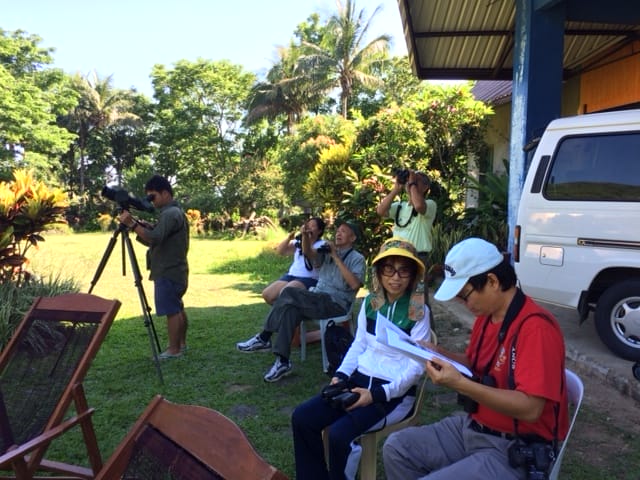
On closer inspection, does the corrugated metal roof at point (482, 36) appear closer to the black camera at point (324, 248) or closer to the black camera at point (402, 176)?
the black camera at point (402, 176)

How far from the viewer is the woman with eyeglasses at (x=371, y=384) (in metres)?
2.40

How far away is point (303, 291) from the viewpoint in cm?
438

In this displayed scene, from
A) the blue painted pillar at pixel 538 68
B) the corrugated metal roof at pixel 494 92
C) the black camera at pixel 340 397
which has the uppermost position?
the corrugated metal roof at pixel 494 92

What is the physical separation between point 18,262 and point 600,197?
5466 mm

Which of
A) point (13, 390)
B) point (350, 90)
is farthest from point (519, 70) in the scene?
point (350, 90)

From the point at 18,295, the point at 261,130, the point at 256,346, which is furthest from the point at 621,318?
the point at 261,130

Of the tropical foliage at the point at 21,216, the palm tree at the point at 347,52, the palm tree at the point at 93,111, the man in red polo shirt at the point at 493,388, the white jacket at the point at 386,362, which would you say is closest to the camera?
the man in red polo shirt at the point at 493,388

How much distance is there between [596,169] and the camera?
171 inches

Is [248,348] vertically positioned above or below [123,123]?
below

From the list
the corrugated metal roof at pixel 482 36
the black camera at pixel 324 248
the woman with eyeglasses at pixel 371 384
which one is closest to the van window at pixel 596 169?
the black camera at pixel 324 248

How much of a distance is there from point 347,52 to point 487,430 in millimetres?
27220

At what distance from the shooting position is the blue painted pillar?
562 centimetres

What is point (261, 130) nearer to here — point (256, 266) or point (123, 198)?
point (256, 266)

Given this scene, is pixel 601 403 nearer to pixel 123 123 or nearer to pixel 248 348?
pixel 248 348
